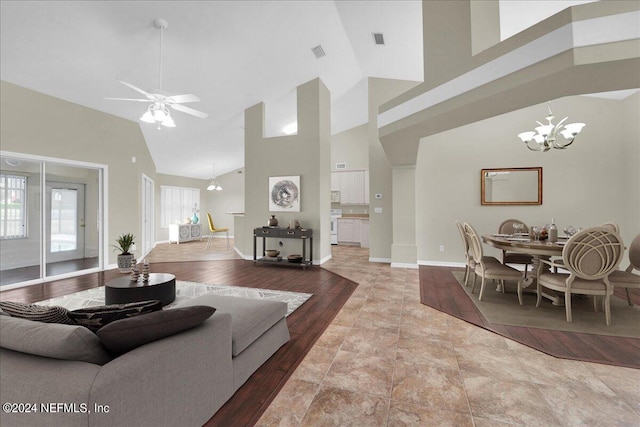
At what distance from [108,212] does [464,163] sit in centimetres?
708

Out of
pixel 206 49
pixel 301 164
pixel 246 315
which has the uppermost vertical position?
pixel 206 49

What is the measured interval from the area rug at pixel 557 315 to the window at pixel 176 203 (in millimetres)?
9697

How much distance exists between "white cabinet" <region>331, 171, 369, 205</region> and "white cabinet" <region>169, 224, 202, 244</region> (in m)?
5.31

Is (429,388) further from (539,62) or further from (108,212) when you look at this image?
(108,212)

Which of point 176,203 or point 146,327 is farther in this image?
point 176,203

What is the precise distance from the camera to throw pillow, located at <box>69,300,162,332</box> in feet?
4.41

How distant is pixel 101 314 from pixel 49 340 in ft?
0.89

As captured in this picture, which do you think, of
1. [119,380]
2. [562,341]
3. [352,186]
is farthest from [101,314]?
[352,186]

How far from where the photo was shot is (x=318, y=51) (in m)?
5.11

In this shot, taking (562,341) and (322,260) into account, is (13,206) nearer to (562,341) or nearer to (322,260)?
(322,260)

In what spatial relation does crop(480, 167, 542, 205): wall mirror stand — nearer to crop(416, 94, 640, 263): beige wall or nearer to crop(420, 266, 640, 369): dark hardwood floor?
crop(416, 94, 640, 263): beige wall

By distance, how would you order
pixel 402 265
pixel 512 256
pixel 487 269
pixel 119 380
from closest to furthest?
pixel 119 380 < pixel 487 269 < pixel 512 256 < pixel 402 265

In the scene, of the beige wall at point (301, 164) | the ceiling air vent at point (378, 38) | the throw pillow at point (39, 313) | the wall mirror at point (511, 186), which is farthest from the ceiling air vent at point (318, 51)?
the throw pillow at point (39, 313)

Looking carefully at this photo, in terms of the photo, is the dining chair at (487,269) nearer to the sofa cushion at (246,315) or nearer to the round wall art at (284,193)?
the sofa cushion at (246,315)
